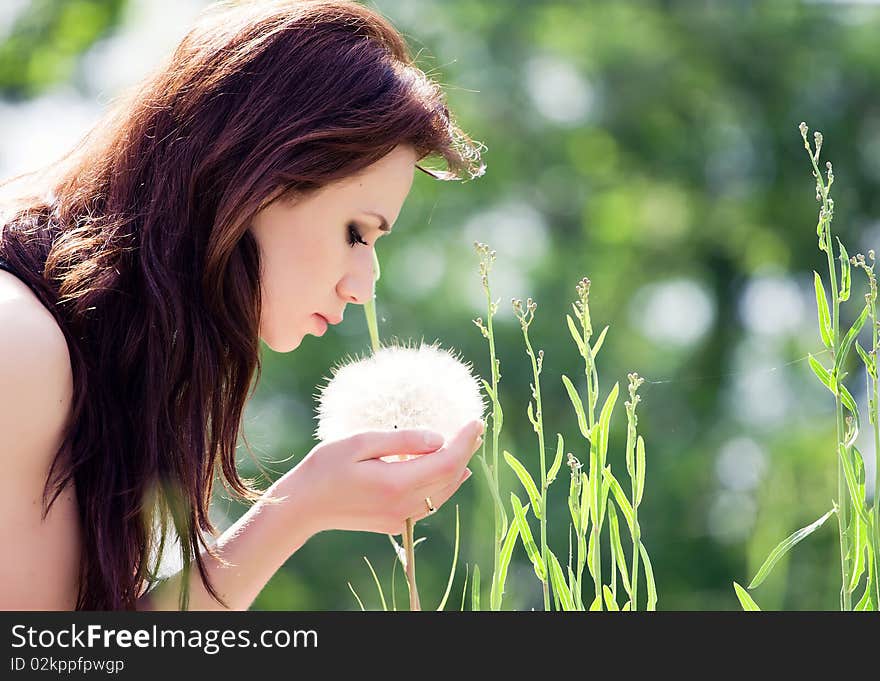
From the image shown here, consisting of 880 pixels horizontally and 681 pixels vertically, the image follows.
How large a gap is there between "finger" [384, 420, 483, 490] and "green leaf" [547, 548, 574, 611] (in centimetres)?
15

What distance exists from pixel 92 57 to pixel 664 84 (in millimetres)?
3723

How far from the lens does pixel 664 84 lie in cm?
695

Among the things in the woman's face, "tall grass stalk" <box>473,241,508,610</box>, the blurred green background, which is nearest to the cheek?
the woman's face

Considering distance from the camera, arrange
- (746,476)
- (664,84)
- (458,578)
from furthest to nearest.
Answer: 1. (664,84)
2. (458,578)
3. (746,476)

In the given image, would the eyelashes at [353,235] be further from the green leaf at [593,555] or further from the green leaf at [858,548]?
the green leaf at [858,548]

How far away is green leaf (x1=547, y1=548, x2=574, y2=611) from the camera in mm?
878

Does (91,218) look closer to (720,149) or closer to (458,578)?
(458,578)

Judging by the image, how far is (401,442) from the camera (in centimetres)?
101

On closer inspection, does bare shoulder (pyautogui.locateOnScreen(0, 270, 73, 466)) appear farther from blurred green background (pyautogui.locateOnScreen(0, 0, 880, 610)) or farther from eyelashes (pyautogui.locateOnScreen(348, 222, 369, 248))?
blurred green background (pyautogui.locateOnScreen(0, 0, 880, 610))

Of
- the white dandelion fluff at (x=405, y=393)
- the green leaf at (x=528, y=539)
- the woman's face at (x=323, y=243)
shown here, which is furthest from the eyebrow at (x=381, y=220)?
the green leaf at (x=528, y=539)

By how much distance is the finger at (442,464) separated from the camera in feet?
3.28

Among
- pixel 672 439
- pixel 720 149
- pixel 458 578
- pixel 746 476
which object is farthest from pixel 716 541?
pixel 720 149

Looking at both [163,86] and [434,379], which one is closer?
[434,379]
